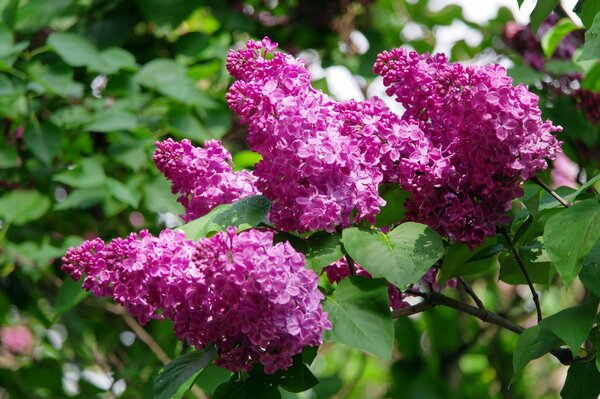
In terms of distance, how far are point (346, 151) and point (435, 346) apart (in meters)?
2.25

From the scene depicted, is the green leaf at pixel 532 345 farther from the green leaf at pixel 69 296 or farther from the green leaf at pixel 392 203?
the green leaf at pixel 69 296

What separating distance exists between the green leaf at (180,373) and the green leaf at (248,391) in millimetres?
54

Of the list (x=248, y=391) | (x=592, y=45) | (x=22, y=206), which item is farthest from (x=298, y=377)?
(x=22, y=206)

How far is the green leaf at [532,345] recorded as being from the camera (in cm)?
100

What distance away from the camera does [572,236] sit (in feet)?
3.09

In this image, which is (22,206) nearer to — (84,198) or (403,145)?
(84,198)

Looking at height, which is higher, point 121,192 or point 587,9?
point 587,9

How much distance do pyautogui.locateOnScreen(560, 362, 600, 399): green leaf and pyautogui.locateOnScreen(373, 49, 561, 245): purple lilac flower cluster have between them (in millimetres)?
183

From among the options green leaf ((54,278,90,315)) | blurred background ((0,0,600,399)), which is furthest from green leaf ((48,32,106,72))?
green leaf ((54,278,90,315))

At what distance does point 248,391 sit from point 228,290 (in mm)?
172

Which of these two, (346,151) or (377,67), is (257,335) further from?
(377,67)

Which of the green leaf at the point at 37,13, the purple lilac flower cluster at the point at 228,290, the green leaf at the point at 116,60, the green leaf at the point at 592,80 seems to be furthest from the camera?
the green leaf at the point at 37,13

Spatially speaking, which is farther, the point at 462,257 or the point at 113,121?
the point at 113,121

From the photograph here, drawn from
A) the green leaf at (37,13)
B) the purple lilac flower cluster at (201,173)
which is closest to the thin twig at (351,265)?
the purple lilac flower cluster at (201,173)
